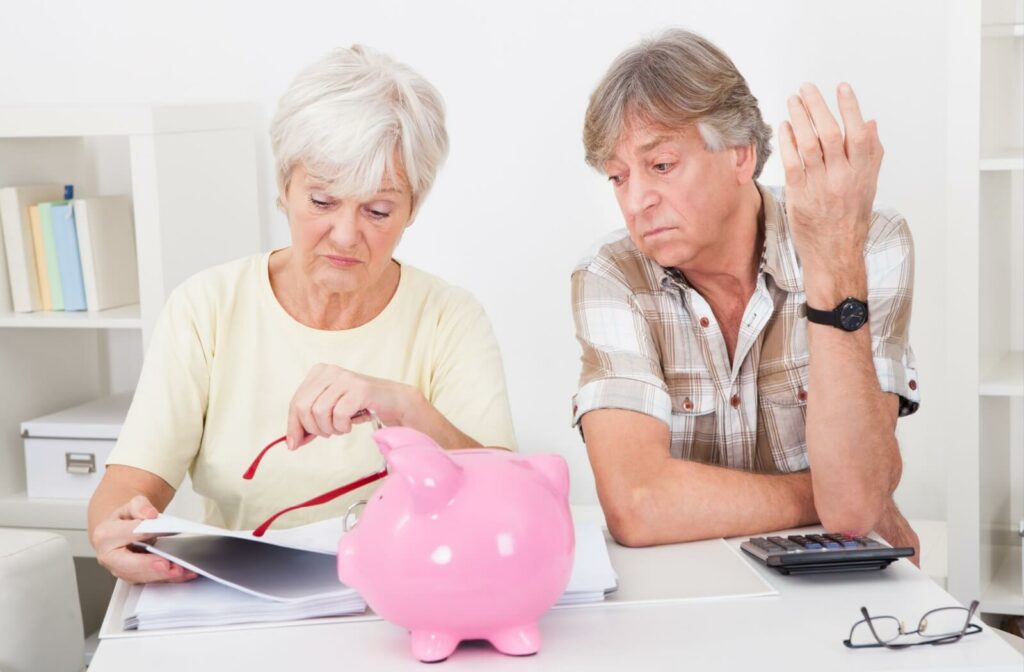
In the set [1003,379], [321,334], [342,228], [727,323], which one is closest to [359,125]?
[342,228]

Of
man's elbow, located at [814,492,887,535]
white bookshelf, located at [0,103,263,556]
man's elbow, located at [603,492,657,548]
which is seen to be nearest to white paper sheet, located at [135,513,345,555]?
man's elbow, located at [603,492,657,548]

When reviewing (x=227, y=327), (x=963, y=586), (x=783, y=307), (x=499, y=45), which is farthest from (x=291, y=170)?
(x=963, y=586)

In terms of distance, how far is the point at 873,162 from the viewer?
4.96 ft

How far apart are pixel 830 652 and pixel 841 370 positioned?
1.70 feet

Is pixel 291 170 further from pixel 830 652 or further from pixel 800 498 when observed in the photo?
pixel 830 652

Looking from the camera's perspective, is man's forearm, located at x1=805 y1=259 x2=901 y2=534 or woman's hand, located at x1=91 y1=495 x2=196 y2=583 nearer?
woman's hand, located at x1=91 y1=495 x2=196 y2=583

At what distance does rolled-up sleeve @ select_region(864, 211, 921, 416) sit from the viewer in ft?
5.51

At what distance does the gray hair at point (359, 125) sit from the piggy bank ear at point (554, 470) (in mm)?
612

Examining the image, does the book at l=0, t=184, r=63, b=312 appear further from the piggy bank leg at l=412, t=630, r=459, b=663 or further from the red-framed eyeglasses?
the piggy bank leg at l=412, t=630, r=459, b=663

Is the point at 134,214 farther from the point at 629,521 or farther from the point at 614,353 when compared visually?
the point at 629,521

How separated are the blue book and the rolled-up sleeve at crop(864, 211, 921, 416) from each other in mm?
1716

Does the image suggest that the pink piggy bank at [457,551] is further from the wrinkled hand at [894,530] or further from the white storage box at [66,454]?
the white storage box at [66,454]

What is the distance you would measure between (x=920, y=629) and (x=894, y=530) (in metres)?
0.56

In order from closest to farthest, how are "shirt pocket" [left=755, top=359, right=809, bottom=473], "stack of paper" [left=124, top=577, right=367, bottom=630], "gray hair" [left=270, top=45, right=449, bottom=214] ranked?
"stack of paper" [left=124, top=577, right=367, bottom=630], "gray hair" [left=270, top=45, right=449, bottom=214], "shirt pocket" [left=755, top=359, right=809, bottom=473]
